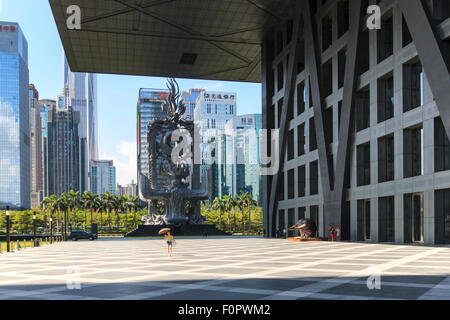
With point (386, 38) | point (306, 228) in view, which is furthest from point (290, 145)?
point (386, 38)

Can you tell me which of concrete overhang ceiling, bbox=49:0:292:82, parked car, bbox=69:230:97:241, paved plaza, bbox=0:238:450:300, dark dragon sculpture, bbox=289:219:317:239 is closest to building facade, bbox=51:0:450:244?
concrete overhang ceiling, bbox=49:0:292:82

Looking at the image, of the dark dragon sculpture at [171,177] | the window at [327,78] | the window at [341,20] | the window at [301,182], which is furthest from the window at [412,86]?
the dark dragon sculpture at [171,177]

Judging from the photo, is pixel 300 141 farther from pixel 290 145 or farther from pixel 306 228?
pixel 306 228

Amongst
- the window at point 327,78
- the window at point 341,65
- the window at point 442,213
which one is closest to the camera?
the window at point 442,213

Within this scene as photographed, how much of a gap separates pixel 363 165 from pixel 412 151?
6.02m

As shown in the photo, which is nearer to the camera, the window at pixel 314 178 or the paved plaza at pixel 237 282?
the paved plaza at pixel 237 282

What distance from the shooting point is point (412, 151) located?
34188mm

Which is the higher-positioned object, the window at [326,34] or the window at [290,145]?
the window at [326,34]

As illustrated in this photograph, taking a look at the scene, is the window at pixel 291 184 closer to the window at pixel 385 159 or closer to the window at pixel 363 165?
the window at pixel 363 165

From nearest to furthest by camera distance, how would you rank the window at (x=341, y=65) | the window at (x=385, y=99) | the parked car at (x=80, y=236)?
the window at (x=385, y=99) < the window at (x=341, y=65) < the parked car at (x=80, y=236)

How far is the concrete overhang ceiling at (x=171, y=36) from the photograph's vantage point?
4938cm

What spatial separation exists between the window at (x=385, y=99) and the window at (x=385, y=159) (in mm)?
1769
